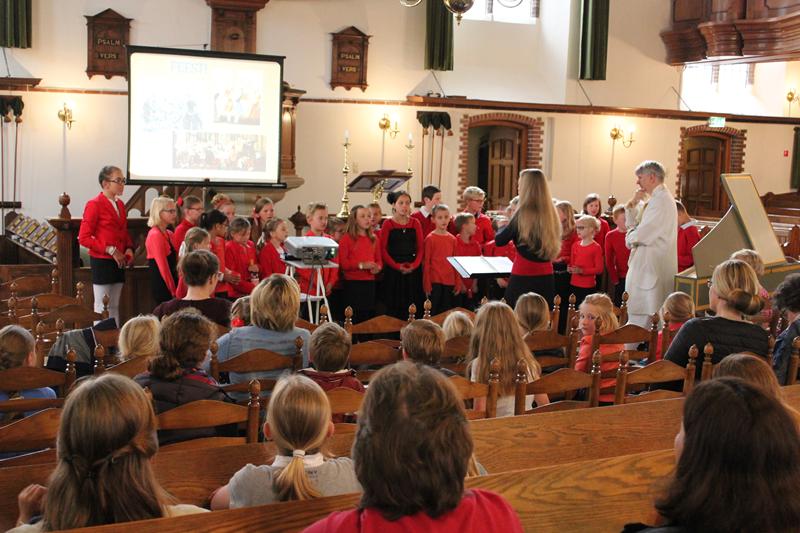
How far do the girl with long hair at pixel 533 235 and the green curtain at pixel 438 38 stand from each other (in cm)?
908

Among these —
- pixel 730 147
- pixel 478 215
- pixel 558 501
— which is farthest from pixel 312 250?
pixel 730 147

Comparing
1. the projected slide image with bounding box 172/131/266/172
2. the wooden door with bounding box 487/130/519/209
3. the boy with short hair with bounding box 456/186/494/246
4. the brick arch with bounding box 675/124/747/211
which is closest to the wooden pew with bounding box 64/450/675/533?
the boy with short hair with bounding box 456/186/494/246

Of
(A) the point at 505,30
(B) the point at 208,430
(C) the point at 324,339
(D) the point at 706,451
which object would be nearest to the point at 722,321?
(C) the point at 324,339

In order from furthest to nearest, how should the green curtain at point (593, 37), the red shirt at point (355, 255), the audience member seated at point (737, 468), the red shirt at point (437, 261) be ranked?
1. the green curtain at point (593, 37)
2. the red shirt at point (437, 261)
3. the red shirt at point (355, 255)
4. the audience member seated at point (737, 468)

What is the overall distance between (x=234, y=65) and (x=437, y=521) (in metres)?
9.29

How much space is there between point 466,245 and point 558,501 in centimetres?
611

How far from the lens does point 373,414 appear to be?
1697mm

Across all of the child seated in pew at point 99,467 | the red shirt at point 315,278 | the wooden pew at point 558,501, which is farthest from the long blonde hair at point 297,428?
the red shirt at point 315,278

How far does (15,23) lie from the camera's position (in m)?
12.7

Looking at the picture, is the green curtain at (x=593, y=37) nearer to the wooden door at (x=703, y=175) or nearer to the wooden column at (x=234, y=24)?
the wooden door at (x=703, y=175)

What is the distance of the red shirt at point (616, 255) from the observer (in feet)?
28.8

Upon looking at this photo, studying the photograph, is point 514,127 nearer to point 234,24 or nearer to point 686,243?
point 234,24

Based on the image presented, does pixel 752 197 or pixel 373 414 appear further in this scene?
pixel 752 197

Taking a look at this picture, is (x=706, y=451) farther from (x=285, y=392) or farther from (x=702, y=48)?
(x=702, y=48)
